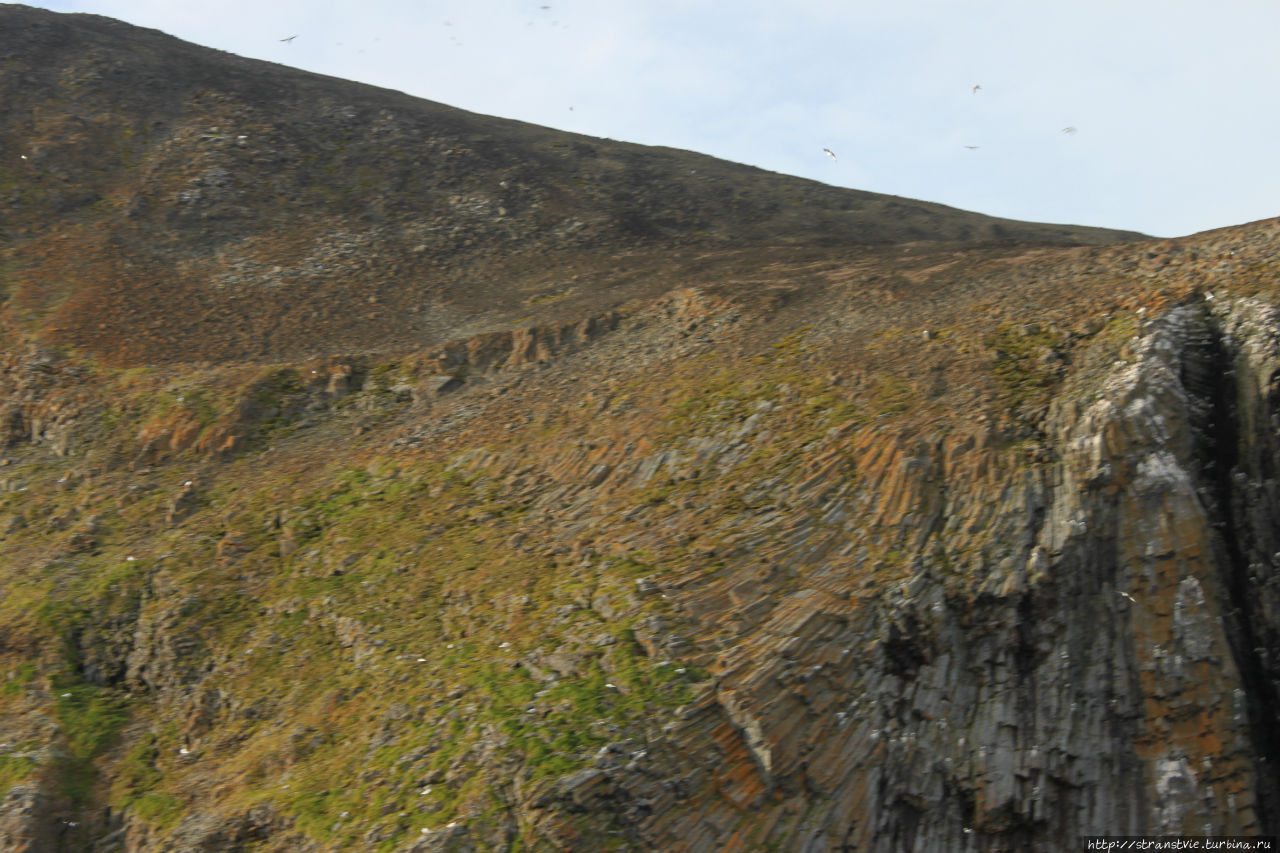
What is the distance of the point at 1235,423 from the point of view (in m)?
15.3

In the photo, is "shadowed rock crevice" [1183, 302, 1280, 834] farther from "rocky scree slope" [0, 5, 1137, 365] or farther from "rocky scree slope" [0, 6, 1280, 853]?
"rocky scree slope" [0, 5, 1137, 365]

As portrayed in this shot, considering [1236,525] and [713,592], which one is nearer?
[1236,525]

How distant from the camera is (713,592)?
14758 mm

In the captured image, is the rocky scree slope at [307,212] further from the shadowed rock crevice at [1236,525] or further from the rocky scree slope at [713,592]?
the shadowed rock crevice at [1236,525]

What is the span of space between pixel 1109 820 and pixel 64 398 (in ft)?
72.3

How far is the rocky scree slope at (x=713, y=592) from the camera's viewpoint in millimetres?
13250

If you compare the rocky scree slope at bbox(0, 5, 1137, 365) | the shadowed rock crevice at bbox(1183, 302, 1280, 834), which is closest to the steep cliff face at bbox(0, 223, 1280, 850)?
the shadowed rock crevice at bbox(1183, 302, 1280, 834)

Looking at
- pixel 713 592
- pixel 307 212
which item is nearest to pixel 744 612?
pixel 713 592

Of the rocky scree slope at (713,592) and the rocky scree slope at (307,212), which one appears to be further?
the rocky scree slope at (307,212)

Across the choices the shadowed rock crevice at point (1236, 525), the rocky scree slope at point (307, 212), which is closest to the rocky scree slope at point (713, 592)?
the shadowed rock crevice at point (1236, 525)

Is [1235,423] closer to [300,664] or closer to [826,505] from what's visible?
[826,505]

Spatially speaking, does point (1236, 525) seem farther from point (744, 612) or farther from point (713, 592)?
point (713, 592)

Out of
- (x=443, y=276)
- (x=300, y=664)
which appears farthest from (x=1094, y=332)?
(x=443, y=276)

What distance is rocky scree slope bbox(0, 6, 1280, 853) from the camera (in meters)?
13.2
